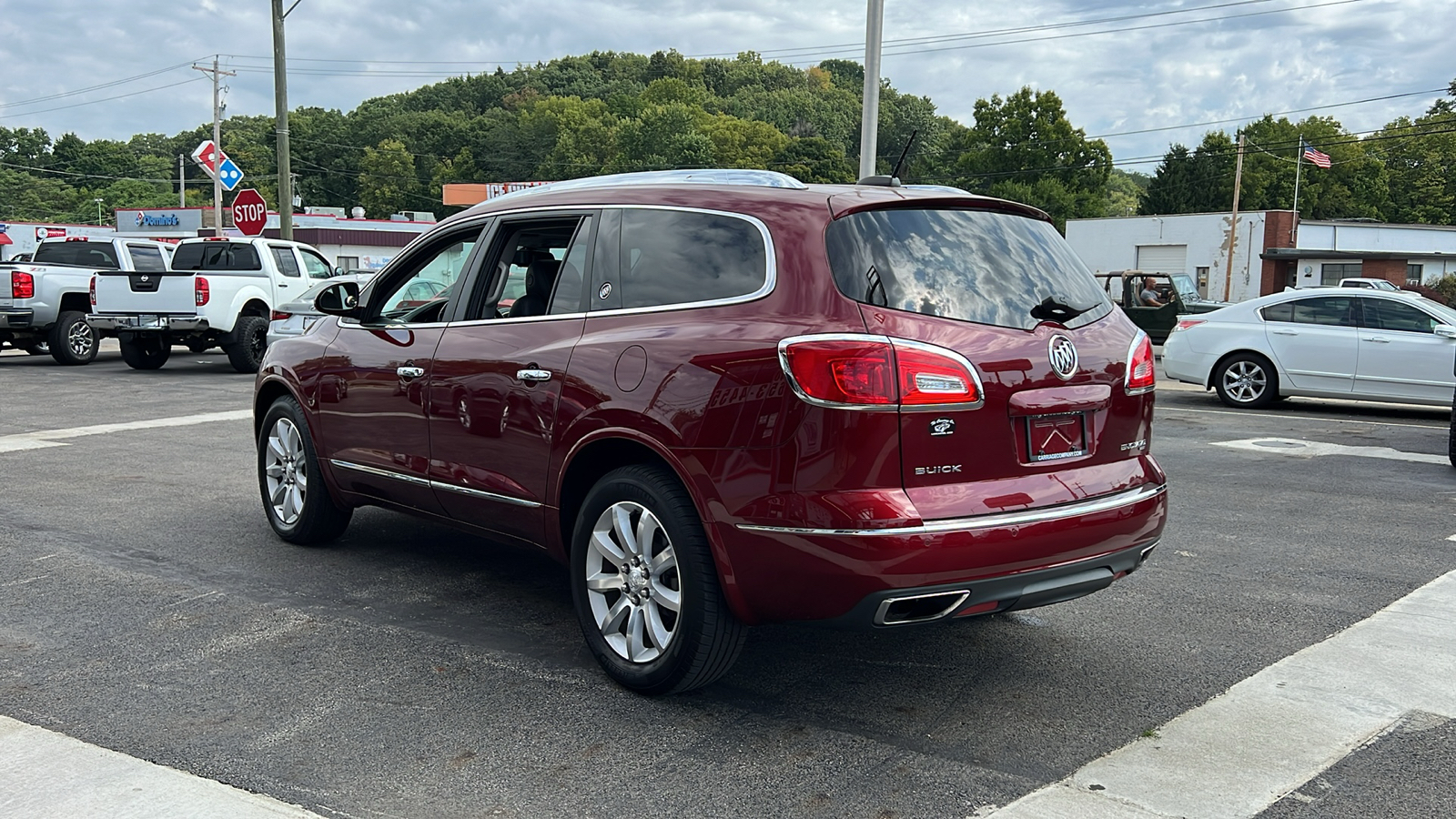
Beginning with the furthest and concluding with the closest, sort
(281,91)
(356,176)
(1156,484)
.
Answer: (356,176) → (281,91) → (1156,484)

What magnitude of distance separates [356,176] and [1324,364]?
120 metres

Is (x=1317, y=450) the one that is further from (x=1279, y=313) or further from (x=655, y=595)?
(x=655, y=595)

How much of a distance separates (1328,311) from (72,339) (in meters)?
17.8

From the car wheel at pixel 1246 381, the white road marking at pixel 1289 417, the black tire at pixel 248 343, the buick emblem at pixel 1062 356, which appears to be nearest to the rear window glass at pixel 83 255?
the black tire at pixel 248 343

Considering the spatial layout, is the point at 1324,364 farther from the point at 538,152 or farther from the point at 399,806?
the point at 538,152

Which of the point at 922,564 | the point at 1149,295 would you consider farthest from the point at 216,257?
the point at 1149,295

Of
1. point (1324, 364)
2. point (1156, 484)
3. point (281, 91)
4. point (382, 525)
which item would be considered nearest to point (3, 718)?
point (382, 525)

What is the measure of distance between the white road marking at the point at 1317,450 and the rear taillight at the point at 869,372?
7.79 m

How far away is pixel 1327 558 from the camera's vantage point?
647cm

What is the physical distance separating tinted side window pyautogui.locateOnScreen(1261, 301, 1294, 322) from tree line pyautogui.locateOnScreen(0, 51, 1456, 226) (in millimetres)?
68409

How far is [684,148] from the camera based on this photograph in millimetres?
112000

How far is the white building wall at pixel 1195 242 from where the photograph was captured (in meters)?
54.8

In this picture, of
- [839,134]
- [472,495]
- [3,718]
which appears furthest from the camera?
[839,134]

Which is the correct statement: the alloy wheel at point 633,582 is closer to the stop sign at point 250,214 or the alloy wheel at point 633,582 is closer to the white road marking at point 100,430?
the white road marking at point 100,430
